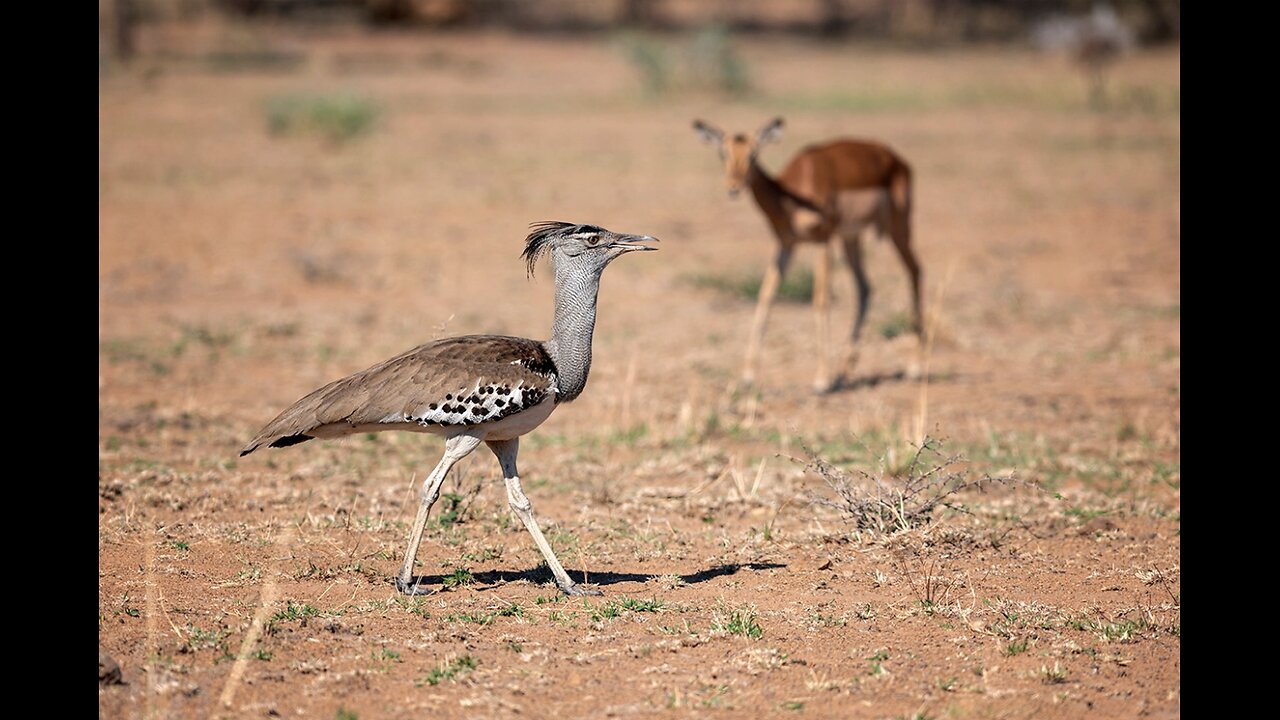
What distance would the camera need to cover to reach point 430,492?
5445mm

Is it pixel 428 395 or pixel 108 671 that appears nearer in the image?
pixel 108 671

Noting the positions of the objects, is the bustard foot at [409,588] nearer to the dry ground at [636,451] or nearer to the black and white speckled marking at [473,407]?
the dry ground at [636,451]

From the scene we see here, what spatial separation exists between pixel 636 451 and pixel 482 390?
3.07m

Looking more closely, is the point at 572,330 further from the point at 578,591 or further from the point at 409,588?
the point at 409,588

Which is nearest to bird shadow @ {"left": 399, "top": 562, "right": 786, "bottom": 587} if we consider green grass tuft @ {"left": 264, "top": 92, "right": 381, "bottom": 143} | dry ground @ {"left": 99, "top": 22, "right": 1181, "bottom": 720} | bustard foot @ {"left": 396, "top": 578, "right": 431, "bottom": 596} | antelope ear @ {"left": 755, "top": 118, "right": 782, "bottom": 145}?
dry ground @ {"left": 99, "top": 22, "right": 1181, "bottom": 720}

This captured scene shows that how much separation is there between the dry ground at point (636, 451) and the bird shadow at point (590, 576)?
26 millimetres

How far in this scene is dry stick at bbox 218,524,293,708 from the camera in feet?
14.9

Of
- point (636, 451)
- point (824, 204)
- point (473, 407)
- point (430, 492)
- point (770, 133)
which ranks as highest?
point (770, 133)

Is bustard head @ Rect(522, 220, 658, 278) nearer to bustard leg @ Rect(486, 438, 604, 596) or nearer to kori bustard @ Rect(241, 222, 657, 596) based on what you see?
kori bustard @ Rect(241, 222, 657, 596)

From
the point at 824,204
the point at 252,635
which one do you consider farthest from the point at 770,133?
the point at 252,635

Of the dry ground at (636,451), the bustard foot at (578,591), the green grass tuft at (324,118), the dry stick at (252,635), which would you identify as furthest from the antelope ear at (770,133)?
the green grass tuft at (324,118)

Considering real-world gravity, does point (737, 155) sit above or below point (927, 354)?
above

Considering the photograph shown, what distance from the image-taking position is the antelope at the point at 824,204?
10.2m
